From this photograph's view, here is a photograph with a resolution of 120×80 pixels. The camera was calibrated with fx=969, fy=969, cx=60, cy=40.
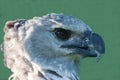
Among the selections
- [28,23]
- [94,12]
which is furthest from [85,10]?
[28,23]

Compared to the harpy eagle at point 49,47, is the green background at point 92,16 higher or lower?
higher

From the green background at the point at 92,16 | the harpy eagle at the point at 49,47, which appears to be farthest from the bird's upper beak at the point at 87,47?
the green background at the point at 92,16

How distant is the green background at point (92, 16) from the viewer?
712 cm

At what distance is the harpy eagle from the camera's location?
5219mm

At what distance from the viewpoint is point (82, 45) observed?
5297 mm

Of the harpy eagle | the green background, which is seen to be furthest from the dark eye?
the green background

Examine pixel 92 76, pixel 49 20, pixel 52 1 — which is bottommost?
pixel 49 20

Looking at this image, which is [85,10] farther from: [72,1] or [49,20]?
[49,20]

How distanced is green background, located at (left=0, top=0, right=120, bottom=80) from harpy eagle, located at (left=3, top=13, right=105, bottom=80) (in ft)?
5.82

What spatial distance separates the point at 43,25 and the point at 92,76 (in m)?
1.93

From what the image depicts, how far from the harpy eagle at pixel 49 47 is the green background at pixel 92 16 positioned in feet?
5.82

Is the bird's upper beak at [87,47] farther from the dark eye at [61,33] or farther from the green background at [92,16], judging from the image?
the green background at [92,16]

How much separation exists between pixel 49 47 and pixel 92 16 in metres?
1.98

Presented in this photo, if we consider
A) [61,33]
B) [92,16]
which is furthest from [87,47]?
[92,16]
